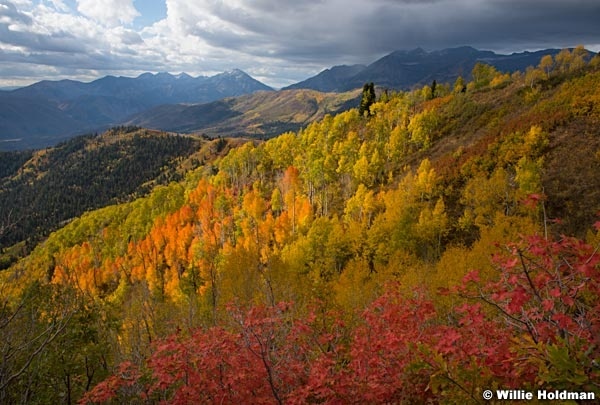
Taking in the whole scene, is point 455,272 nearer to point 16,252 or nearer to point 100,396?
point 100,396

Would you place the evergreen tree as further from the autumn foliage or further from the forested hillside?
the autumn foliage

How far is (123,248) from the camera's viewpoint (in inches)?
3814

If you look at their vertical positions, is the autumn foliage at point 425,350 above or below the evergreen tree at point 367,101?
below

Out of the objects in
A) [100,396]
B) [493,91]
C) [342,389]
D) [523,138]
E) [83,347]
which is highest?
[493,91]

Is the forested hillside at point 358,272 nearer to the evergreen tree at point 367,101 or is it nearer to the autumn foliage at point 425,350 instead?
the autumn foliage at point 425,350

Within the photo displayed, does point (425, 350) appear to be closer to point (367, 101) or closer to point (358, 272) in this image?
point (358, 272)

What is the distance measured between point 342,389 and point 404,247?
40.7 meters

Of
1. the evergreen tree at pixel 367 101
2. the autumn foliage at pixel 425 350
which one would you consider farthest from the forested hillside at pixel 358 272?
the evergreen tree at pixel 367 101

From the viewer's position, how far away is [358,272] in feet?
138

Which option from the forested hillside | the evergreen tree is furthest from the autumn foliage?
the evergreen tree

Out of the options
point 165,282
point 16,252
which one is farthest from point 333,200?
point 16,252

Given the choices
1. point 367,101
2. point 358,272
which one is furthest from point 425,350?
point 367,101

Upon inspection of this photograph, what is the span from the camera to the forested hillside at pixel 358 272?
6.45 metres

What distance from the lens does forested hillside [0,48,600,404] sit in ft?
Answer: 21.2
